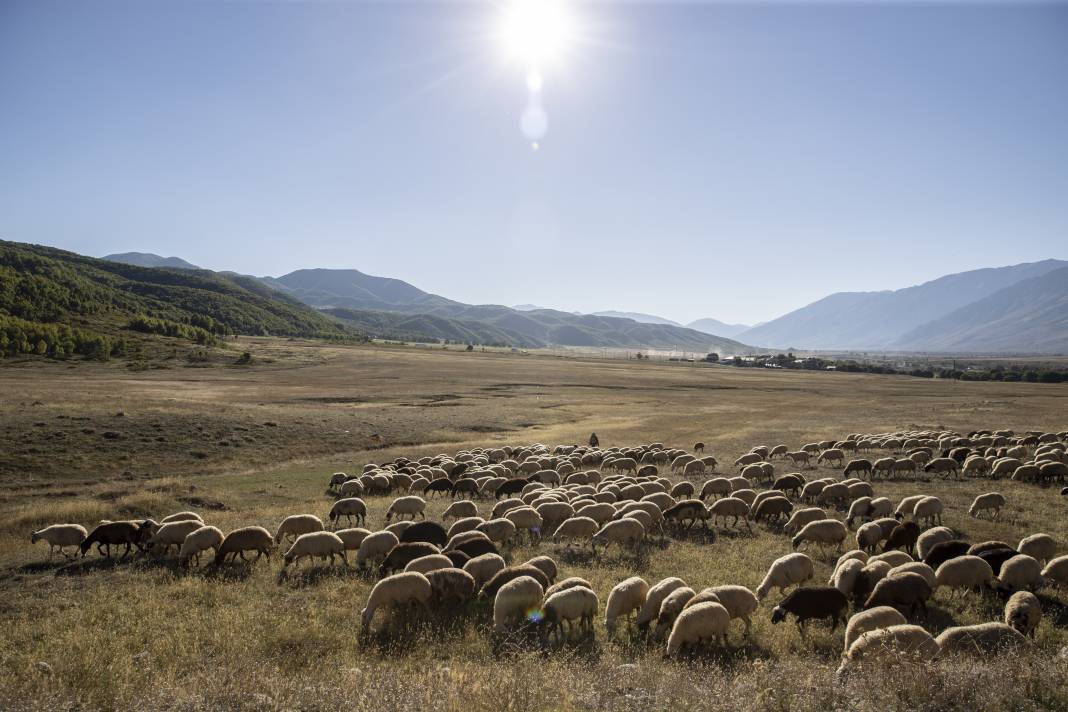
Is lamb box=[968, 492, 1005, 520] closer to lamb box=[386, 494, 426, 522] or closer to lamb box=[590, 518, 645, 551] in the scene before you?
lamb box=[590, 518, 645, 551]

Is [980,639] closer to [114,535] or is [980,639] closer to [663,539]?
[663,539]

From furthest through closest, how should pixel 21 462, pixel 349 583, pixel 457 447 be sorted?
pixel 457 447 < pixel 21 462 < pixel 349 583

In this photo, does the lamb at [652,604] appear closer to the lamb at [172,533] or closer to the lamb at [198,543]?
the lamb at [198,543]

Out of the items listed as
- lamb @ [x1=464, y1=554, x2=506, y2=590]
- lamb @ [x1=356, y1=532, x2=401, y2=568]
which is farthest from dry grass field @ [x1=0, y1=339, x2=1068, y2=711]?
lamb @ [x1=464, y1=554, x2=506, y2=590]

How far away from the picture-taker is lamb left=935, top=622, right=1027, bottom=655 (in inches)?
279

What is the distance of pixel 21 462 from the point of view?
2466 centimetres

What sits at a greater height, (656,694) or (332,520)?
(656,694)

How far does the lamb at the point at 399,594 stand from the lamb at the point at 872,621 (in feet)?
22.1

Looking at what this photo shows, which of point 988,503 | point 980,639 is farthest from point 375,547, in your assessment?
point 988,503

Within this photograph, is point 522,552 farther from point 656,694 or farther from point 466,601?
point 656,694

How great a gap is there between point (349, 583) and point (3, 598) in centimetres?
648

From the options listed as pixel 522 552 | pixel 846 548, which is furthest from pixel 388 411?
pixel 846 548

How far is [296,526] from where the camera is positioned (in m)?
14.6

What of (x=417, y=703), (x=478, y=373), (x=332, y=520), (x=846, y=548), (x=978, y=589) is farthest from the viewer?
(x=478, y=373)
